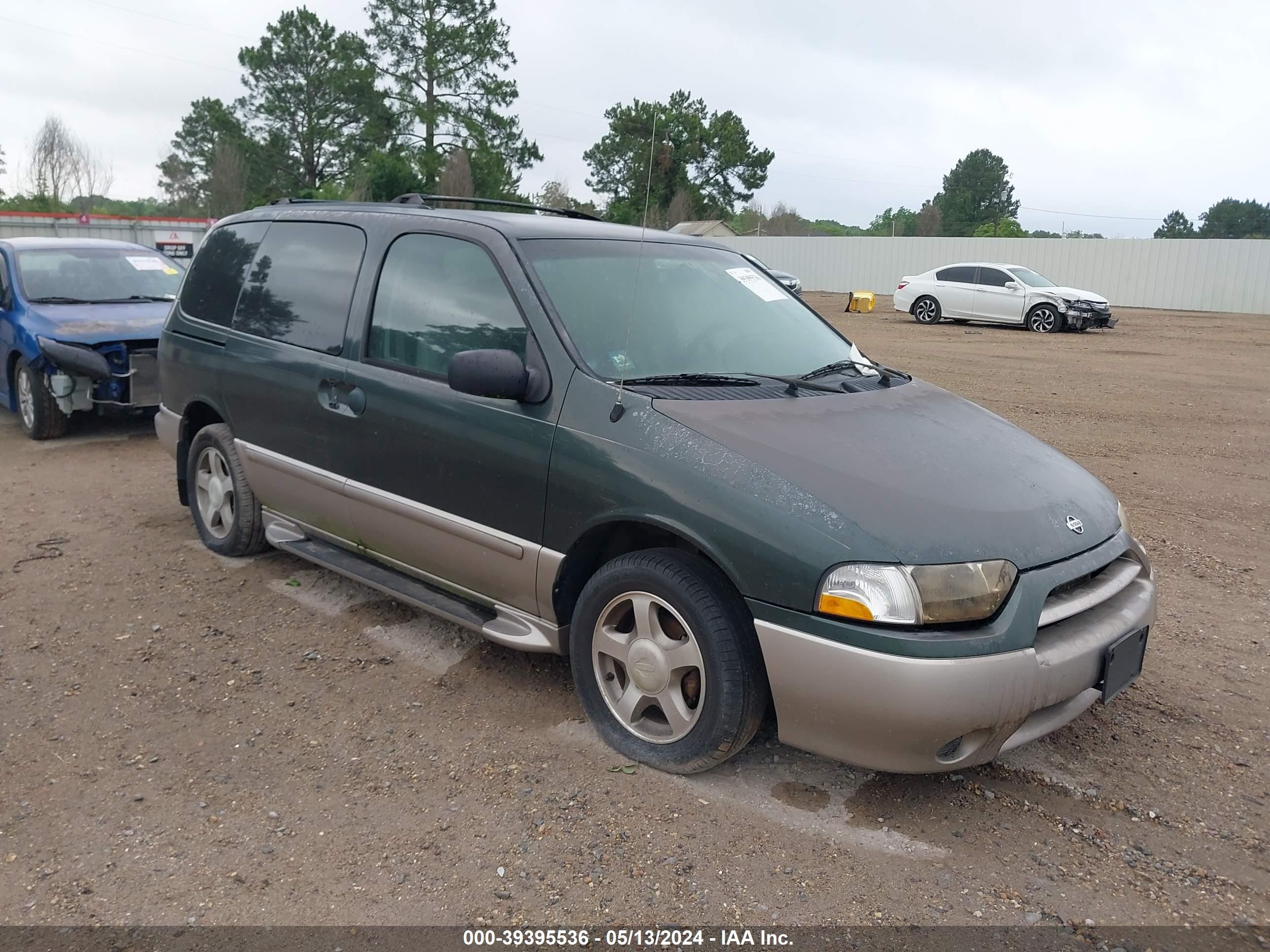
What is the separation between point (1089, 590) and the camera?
3.18 m

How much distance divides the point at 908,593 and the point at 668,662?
809 mm

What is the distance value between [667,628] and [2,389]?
8.09 metres

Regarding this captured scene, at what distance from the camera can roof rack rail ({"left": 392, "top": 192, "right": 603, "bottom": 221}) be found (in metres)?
4.71

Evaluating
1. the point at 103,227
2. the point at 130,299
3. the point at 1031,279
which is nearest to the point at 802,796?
the point at 130,299

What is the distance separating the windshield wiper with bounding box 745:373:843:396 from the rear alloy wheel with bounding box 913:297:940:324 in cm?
2102

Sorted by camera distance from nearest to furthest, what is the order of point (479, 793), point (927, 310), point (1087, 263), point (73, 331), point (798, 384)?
1. point (479, 793)
2. point (798, 384)
3. point (73, 331)
4. point (927, 310)
5. point (1087, 263)

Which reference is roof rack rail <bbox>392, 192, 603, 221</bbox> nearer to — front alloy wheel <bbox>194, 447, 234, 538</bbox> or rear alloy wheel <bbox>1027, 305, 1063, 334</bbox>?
front alloy wheel <bbox>194, 447, 234, 538</bbox>

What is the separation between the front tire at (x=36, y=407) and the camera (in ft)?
26.9

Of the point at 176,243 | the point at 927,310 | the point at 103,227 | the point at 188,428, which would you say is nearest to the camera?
the point at 188,428

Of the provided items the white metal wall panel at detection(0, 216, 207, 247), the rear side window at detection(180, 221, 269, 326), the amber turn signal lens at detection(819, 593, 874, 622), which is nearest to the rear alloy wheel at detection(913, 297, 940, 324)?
the rear side window at detection(180, 221, 269, 326)

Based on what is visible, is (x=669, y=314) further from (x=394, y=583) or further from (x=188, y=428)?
(x=188, y=428)

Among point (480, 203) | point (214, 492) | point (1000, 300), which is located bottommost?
point (214, 492)

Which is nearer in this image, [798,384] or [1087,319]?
[798,384]

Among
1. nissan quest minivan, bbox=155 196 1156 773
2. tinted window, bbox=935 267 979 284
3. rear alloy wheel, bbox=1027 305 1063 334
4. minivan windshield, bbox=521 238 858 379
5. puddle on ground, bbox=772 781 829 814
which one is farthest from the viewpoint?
tinted window, bbox=935 267 979 284
